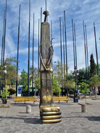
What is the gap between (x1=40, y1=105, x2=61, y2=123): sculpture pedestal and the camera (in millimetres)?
7895

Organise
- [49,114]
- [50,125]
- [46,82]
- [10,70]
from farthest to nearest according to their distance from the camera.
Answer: [10,70] < [46,82] < [49,114] < [50,125]

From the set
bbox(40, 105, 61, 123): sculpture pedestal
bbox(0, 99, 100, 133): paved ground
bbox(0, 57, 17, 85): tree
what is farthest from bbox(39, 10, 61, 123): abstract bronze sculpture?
bbox(0, 57, 17, 85): tree

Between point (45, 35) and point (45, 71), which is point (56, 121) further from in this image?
point (45, 35)

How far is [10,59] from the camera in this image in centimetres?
2903

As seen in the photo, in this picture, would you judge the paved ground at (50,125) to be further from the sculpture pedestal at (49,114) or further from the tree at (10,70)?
the tree at (10,70)

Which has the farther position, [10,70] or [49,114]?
[10,70]

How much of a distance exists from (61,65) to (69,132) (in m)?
22.2

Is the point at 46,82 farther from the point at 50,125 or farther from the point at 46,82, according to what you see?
the point at 50,125

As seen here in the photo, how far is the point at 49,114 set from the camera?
26.4 feet

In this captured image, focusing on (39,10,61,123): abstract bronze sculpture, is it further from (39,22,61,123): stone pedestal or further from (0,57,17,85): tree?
(0,57,17,85): tree

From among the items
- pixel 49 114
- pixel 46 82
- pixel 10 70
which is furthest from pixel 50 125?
pixel 10 70

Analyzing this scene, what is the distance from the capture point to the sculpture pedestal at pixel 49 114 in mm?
7895

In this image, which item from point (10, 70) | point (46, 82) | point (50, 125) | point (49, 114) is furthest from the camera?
point (10, 70)

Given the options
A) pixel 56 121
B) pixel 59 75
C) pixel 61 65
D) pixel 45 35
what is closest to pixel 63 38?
→ pixel 61 65
